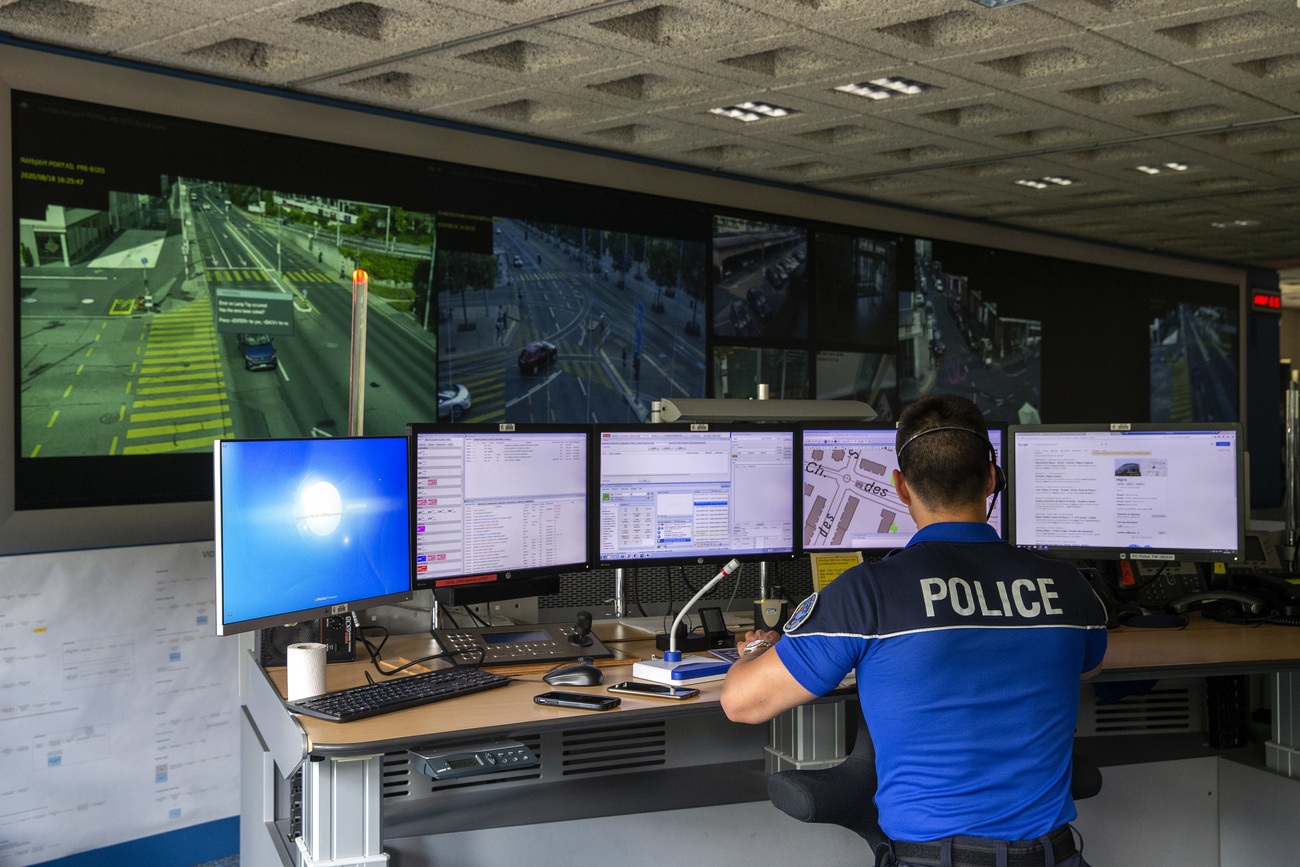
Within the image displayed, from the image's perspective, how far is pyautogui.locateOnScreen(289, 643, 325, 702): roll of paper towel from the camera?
2002 millimetres

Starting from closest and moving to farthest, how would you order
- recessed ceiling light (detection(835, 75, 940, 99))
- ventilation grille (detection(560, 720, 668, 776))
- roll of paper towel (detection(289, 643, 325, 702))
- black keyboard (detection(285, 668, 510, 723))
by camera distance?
1. black keyboard (detection(285, 668, 510, 723))
2. roll of paper towel (detection(289, 643, 325, 702))
3. ventilation grille (detection(560, 720, 668, 776))
4. recessed ceiling light (detection(835, 75, 940, 99))

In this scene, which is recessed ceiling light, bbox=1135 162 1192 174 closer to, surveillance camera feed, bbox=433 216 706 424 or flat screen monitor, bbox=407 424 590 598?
surveillance camera feed, bbox=433 216 706 424

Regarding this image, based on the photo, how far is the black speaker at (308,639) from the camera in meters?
2.26

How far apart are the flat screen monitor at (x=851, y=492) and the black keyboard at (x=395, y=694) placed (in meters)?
0.98

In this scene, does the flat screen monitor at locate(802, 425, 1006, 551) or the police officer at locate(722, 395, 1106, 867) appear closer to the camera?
the police officer at locate(722, 395, 1106, 867)

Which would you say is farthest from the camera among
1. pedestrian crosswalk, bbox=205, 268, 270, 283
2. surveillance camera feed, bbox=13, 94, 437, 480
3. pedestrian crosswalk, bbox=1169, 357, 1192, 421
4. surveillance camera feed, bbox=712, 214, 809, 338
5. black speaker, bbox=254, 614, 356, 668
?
pedestrian crosswalk, bbox=1169, 357, 1192, 421

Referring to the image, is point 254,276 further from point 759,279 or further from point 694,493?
point 759,279

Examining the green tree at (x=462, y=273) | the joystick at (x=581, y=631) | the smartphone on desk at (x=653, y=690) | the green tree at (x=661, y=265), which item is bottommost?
the smartphone on desk at (x=653, y=690)

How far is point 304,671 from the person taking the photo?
6.58ft

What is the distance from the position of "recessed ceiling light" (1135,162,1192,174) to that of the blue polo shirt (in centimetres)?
505

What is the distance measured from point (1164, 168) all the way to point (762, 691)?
542 centimetres

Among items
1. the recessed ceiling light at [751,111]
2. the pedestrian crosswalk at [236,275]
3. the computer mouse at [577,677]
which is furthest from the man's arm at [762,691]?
the recessed ceiling light at [751,111]

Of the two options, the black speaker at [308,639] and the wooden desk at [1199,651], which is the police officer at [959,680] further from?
the black speaker at [308,639]

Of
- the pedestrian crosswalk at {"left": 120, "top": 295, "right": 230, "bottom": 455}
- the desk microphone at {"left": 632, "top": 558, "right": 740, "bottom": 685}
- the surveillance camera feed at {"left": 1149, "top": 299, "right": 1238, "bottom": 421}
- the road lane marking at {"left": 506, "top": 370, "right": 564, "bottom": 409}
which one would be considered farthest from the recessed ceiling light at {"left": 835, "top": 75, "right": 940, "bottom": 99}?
the surveillance camera feed at {"left": 1149, "top": 299, "right": 1238, "bottom": 421}
